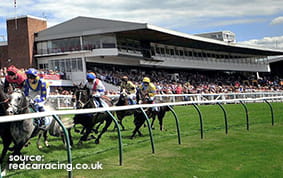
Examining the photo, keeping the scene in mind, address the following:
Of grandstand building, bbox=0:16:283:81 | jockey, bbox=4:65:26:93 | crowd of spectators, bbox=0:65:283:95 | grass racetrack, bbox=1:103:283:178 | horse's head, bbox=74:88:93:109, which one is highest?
grandstand building, bbox=0:16:283:81

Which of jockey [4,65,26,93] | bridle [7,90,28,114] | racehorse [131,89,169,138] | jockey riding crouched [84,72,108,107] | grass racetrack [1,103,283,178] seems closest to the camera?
grass racetrack [1,103,283,178]

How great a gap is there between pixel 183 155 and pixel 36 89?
3235 millimetres

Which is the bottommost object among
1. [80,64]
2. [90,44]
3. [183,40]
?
[80,64]

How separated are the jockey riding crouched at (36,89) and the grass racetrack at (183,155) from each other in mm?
996

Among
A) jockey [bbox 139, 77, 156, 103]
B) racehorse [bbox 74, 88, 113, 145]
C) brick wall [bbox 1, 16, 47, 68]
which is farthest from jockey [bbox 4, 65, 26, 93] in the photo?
brick wall [bbox 1, 16, 47, 68]

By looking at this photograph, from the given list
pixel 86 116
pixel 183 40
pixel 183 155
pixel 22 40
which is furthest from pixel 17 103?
pixel 183 40

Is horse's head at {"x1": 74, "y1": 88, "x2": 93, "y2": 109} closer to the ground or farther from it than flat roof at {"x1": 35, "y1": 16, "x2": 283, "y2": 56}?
closer to the ground

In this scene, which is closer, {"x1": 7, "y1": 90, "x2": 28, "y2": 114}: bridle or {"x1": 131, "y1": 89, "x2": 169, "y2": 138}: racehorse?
{"x1": 7, "y1": 90, "x2": 28, "y2": 114}: bridle

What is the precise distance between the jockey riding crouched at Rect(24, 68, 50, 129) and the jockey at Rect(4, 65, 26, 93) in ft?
0.40

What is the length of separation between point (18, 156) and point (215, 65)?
50248mm

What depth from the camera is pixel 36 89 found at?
23.9ft

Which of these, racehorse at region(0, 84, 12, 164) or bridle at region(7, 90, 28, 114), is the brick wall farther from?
racehorse at region(0, 84, 12, 164)

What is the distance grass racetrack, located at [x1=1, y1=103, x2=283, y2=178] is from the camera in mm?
5672

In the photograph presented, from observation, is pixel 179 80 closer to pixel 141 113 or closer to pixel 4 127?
pixel 141 113
